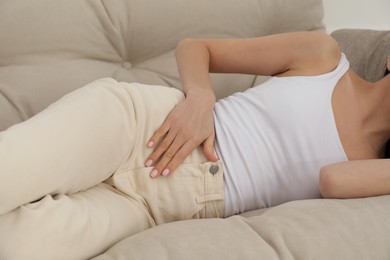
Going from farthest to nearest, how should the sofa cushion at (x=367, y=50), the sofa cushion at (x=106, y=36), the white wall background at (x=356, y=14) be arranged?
the white wall background at (x=356, y=14), the sofa cushion at (x=367, y=50), the sofa cushion at (x=106, y=36)

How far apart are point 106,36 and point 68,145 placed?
1.44 feet

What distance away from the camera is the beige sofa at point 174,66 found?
2.17 feet

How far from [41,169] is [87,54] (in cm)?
46

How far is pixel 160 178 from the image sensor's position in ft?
2.85

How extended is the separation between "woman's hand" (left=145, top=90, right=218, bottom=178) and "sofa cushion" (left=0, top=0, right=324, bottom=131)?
0.79 ft

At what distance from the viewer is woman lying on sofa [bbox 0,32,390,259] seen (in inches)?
26.4

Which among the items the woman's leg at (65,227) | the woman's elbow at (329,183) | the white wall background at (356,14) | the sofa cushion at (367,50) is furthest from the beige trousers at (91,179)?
the white wall background at (356,14)

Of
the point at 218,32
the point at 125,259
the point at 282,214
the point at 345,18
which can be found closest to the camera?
the point at 125,259

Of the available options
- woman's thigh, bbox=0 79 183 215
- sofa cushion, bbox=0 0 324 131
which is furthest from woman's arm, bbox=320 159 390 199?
sofa cushion, bbox=0 0 324 131

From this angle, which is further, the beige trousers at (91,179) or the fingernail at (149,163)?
the fingernail at (149,163)

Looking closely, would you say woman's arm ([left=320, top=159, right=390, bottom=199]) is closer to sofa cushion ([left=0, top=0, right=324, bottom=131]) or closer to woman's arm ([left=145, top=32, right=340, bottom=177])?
woman's arm ([left=145, top=32, right=340, bottom=177])

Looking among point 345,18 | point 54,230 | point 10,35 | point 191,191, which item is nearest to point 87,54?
point 10,35

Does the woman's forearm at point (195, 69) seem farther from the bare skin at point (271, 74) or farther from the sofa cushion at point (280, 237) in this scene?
the sofa cushion at point (280, 237)

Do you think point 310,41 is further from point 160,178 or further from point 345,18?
point 345,18
